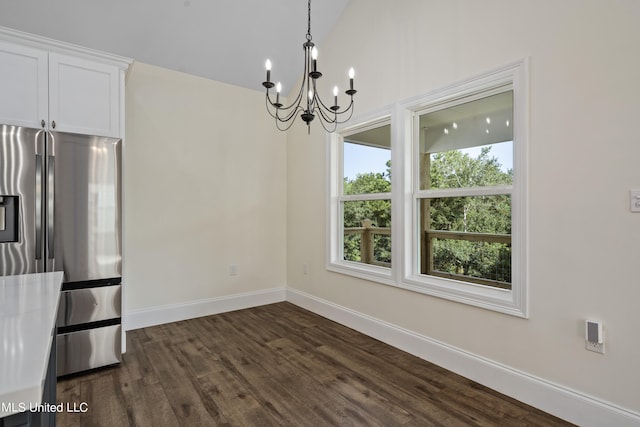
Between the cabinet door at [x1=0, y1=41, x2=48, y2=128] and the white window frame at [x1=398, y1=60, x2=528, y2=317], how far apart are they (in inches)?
111

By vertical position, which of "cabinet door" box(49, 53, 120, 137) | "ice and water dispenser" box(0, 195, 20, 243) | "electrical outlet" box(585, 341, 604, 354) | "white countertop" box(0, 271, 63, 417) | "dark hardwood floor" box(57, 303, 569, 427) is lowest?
"dark hardwood floor" box(57, 303, 569, 427)

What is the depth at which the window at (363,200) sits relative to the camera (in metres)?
3.30

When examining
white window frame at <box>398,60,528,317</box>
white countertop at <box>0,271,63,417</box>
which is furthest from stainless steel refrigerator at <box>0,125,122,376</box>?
white window frame at <box>398,60,528,317</box>

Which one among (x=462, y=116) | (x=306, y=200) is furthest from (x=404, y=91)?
(x=306, y=200)

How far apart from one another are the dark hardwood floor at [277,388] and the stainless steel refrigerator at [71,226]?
1.02 ft

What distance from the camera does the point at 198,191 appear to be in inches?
151

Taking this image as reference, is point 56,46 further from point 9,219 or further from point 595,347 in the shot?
point 595,347

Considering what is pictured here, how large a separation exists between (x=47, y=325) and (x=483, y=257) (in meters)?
2.57

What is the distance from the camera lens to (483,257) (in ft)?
8.36

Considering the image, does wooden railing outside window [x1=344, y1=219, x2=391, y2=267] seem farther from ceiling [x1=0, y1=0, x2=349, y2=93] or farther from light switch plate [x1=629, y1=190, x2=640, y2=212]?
ceiling [x1=0, y1=0, x2=349, y2=93]

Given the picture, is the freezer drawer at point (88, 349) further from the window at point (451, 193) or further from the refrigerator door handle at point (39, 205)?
the window at point (451, 193)

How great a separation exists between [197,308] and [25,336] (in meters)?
3.11

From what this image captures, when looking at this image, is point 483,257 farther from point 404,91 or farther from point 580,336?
point 404,91

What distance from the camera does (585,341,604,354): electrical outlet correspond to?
1842mm
